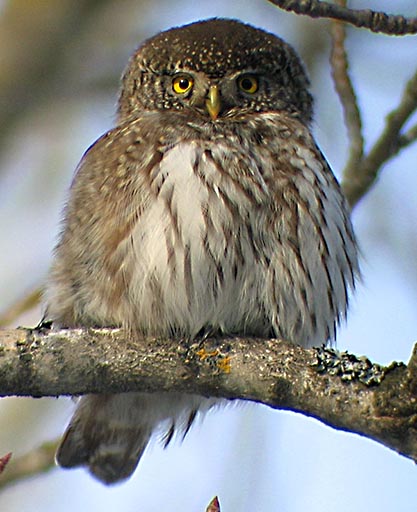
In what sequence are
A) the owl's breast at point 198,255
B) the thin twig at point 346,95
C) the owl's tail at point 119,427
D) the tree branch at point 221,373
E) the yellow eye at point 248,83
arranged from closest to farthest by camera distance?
the tree branch at point 221,373 < the owl's breast at point 198,255 < the owl's tail at point 119,427 < the thin twig at point 346,95 < the yellow eye at point 248,83

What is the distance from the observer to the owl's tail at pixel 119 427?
4.88 metres

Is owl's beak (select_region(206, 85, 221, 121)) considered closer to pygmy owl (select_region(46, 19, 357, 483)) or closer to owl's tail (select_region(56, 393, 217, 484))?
pygmy owl (select_region(46, 19, 357, 483))

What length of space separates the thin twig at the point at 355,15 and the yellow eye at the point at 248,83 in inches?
52.4

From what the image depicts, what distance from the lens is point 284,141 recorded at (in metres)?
4.93

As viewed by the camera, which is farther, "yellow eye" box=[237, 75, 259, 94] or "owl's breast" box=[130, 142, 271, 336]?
"yellow eye" box=[237, 75, 259, 94]

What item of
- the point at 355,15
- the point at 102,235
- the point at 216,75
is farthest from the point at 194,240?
the point at 216,75

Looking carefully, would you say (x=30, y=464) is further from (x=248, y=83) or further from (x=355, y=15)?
(x=355, y=15)

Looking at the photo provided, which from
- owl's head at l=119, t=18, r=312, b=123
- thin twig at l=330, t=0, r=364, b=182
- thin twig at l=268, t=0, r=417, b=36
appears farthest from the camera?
owl's head at l=119, t=18, r=312, b=123

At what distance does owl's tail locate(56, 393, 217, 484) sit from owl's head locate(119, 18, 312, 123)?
4.82ft

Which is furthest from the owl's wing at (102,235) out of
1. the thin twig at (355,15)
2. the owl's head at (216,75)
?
the thin twig at (355,15)

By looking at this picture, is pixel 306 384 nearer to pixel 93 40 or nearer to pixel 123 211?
pixel 123 211

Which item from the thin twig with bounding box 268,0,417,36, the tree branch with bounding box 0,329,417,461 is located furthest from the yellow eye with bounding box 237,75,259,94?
the tree branch with bounding box 0,329,417,461

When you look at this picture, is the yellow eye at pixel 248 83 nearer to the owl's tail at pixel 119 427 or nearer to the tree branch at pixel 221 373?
the owl's tail at pixel 119 427

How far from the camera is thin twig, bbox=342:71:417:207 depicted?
4.89 meters
